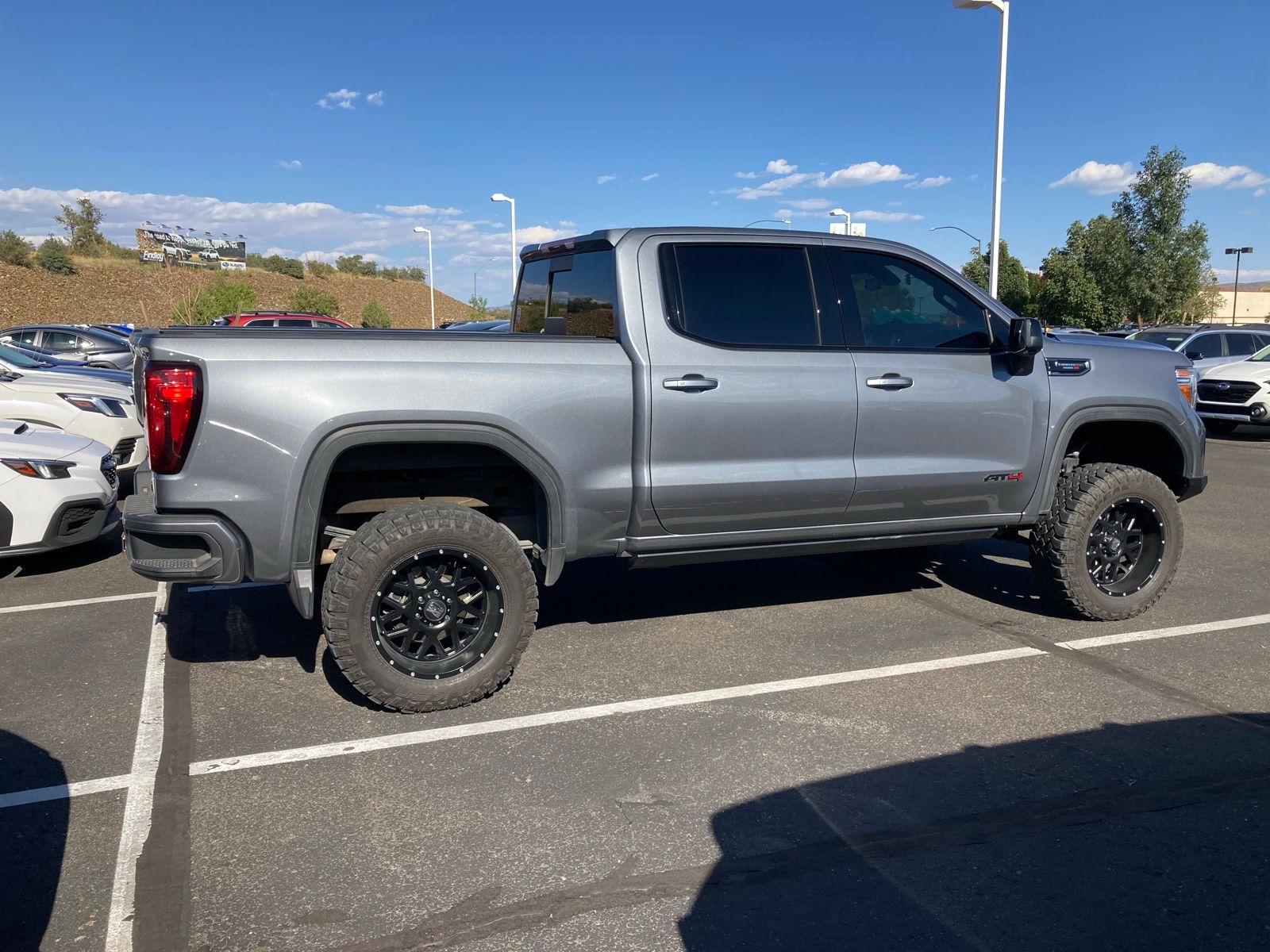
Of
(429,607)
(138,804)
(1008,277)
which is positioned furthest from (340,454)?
(1008,277)

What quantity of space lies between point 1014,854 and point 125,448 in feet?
29.5

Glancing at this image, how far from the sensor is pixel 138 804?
3547 mm

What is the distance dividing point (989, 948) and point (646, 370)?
2.69m

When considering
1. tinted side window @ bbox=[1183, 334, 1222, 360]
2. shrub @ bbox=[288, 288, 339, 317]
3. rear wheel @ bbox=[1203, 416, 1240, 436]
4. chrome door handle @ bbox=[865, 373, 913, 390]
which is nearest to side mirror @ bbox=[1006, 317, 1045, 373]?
chrome door handle @ bbox=[865, 373, 913, 390]

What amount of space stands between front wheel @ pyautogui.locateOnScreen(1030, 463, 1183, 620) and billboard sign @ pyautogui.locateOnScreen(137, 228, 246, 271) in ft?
254

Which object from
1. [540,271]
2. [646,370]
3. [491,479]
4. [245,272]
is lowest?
[491,479]

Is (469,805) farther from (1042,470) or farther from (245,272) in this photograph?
(245,272)

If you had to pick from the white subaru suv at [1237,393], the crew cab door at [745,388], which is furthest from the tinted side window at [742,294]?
the white subaru suv at [1237,393]

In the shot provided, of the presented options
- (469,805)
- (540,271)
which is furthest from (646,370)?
(469,805)

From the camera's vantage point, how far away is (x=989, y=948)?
2.71m

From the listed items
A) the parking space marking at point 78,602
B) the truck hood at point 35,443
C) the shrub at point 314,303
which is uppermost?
the shrub at point 314,303

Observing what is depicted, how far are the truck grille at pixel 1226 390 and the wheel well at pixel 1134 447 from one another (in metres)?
10.8

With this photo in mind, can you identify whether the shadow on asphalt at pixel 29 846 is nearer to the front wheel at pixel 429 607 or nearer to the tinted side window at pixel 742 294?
the front wheel at pixel 429 607

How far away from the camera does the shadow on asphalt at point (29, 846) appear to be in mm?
2834
